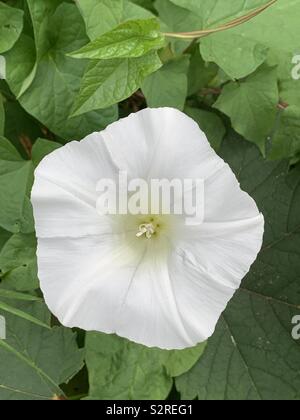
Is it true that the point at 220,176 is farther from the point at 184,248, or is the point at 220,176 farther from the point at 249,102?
the point at 249,102

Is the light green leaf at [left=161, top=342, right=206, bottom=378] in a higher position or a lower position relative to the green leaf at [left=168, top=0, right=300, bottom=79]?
lower

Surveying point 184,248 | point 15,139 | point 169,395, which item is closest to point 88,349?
point 169,395

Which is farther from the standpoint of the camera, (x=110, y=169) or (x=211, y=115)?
(x=211, y=115)

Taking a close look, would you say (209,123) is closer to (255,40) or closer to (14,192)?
(255,40)

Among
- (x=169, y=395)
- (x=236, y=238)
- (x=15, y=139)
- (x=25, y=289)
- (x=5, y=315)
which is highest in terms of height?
(x=236, y=238)

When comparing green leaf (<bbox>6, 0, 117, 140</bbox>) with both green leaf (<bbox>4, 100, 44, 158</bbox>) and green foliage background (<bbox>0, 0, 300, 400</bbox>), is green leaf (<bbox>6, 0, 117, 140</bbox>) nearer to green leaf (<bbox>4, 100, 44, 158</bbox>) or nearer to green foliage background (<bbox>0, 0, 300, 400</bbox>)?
green foliage background (<bbox>0, 0, 300, 400</bbox>)

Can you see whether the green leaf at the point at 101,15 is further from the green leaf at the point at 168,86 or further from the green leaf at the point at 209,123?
the green leaf at the point at 209,123

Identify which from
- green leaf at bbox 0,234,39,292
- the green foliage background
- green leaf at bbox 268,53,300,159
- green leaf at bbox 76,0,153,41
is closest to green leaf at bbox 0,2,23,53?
the green foliage background
